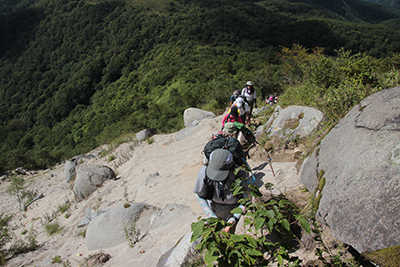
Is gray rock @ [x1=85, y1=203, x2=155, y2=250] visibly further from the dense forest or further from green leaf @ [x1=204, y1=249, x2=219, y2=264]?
the dense forest

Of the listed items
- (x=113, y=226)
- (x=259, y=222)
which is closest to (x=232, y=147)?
(x=259, y=222)

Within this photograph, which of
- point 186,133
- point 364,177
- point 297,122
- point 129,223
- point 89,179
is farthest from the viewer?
point 186,133

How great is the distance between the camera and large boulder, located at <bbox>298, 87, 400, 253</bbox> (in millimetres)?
1716

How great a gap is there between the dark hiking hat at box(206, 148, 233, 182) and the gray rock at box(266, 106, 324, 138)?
2524 mm

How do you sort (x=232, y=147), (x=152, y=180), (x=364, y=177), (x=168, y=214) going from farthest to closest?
(x=152, y=180) < (x=168, y=214) < (x=232, y=147) < (x=364, y=177)

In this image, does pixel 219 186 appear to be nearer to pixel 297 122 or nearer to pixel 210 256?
pixel 210 256

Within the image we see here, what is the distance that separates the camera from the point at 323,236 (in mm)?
2189

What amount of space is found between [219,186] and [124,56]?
80370mm

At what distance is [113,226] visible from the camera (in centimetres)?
462

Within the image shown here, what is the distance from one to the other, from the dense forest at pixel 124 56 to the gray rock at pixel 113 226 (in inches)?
361

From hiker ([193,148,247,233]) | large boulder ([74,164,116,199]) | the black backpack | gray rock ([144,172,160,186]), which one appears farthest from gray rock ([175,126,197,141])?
hiker ([193,148,247,233])

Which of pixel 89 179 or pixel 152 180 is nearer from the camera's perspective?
pixel 152 180

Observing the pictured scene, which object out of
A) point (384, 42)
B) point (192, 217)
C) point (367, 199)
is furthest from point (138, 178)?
point (384, 42)

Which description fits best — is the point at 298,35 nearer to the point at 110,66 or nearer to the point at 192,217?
the point at 110,66
